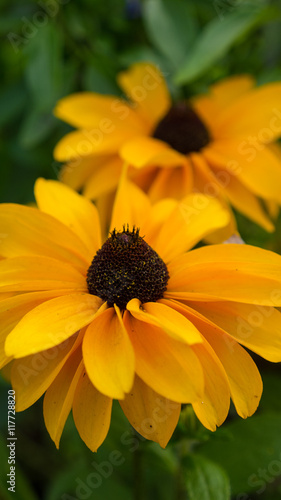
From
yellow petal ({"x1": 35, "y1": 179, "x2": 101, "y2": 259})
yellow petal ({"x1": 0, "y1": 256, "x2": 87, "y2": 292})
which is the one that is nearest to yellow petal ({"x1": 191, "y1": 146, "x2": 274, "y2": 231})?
yellow petal ({"x1": 35, "y1": 179, "x2": 101, "y2": 259})

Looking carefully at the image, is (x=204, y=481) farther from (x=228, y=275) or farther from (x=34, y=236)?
(x=34, y=236)

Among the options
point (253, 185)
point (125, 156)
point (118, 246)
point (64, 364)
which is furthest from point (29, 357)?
point (253, 185)

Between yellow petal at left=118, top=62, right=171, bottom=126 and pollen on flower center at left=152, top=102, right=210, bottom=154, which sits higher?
yellow petal at left=118, top=62, right=171, bottom=126

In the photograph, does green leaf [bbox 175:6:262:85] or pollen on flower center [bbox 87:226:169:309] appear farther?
green leaf [bbox 175:6:262:85]

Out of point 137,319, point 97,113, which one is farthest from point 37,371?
point 97,113

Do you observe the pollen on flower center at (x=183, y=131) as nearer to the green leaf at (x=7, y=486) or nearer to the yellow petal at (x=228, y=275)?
the yellow petal at (x=228, y=275)

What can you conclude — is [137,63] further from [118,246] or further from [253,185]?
[118,246]

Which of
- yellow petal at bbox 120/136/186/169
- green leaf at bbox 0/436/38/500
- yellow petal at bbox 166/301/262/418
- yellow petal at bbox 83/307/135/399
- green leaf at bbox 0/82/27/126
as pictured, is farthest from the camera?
green leaf at bbox 0/82/27/126

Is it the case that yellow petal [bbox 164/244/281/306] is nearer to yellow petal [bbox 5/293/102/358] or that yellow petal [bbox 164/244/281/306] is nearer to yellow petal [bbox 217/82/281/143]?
yellow petal [bbox 5/293/102/358]
